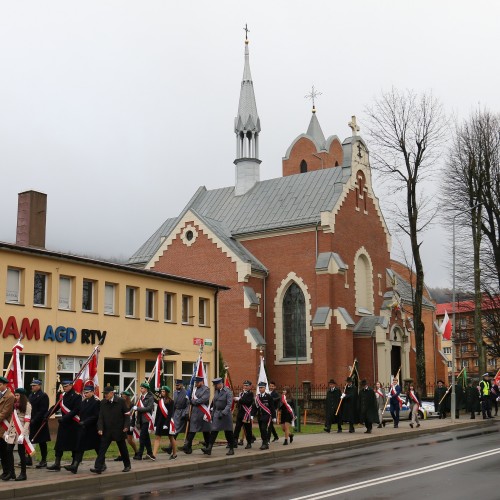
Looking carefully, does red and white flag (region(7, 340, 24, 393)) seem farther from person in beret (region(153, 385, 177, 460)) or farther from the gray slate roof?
the gray slate roof

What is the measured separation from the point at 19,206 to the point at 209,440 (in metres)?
17.8

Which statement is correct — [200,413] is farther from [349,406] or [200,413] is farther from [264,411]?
[349,406]

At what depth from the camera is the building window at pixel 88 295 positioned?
93.0 feet

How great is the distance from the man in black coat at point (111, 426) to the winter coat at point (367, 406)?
11311mm

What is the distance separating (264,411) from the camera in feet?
62.1

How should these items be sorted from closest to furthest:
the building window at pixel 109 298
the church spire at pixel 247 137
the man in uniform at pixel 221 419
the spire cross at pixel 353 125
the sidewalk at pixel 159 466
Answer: the sidewalk at pixel 159 466, the man in uniform at pixel 221 419, the building window at pixel 109 298, the spire cross at pixel 353 125, the church spire at pixel 247 137

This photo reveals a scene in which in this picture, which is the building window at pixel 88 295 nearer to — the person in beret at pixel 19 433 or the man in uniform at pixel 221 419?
the man in uniform at pixel 221 419

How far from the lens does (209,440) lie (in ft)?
57.8

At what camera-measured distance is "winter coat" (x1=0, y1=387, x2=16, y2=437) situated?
42.6 feet

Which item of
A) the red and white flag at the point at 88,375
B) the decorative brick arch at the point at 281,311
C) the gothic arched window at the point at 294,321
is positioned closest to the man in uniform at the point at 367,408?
the red and white flag at the point at 88,375

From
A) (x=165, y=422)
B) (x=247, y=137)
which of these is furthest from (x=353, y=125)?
(x=165, y=422)

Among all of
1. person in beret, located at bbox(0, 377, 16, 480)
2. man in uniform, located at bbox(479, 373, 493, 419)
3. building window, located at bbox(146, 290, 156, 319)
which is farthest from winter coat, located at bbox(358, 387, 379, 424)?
person in beret, located at bbox(0, 377, 16, 480)

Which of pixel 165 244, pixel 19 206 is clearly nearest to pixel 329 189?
pixel 165 244

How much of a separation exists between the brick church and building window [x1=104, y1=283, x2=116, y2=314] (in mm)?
12582
